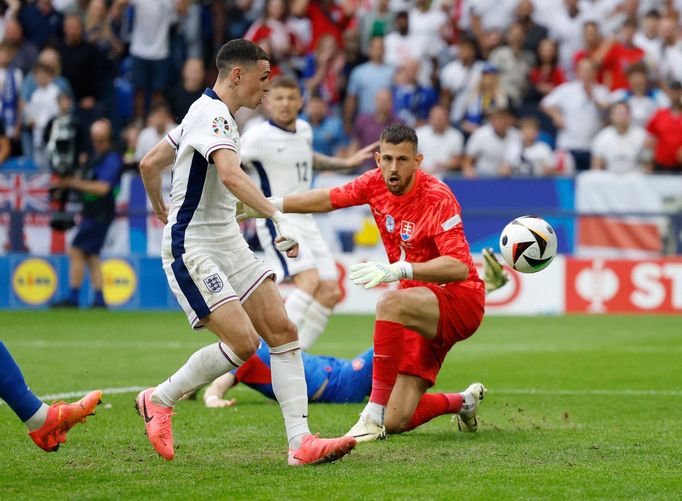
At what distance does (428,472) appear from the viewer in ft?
21.2

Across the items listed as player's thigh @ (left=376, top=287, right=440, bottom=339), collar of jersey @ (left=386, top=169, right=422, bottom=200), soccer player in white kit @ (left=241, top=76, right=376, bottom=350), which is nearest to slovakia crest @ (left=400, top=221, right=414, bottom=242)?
collar of jersey @ (left=386, top=169, right=422, bottom=200)

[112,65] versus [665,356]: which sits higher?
[112,65]

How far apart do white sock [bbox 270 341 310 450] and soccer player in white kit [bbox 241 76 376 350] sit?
4.03 m

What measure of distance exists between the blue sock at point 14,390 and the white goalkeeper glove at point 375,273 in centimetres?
190

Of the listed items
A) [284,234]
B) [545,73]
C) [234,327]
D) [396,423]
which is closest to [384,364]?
[396,423]

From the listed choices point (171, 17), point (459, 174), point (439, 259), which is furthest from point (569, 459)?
point (171, 17)

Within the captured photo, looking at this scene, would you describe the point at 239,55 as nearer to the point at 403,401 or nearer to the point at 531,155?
the point at 403,401

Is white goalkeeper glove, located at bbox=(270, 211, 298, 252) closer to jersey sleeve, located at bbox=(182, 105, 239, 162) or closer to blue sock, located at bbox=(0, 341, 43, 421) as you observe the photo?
jersey sleeve, located at bbox=(182, 105, 239, 162)

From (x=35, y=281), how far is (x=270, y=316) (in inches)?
486

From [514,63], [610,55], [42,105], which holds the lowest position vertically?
[42,105]

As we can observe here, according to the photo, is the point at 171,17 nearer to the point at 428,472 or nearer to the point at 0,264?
the point at 0,264

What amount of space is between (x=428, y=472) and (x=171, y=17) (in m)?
15.5

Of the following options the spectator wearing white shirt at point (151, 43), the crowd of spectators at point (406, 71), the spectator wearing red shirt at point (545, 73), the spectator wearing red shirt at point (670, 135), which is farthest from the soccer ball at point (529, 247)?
the spectator wearing white shirt at point (151, 43)

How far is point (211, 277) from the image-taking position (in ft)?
22.5
